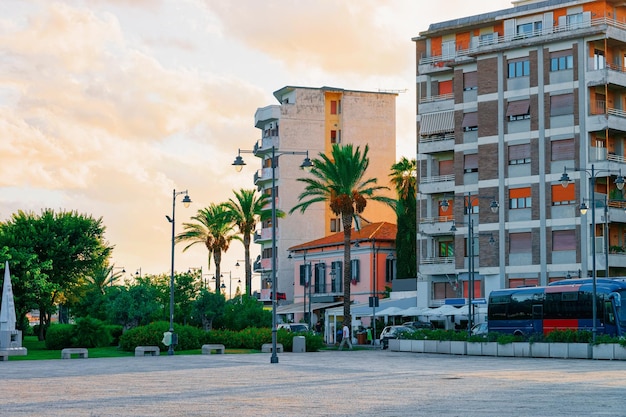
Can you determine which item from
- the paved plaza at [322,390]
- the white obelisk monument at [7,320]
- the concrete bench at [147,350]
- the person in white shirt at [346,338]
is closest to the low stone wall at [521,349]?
the paved plaza at [322,390]

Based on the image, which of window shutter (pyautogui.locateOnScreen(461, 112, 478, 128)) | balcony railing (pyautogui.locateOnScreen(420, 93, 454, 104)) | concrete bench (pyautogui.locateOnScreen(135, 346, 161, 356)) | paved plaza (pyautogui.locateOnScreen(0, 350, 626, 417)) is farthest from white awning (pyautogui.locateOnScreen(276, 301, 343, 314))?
paved plaza (pyautogui.locateOnScreen(0, 350, 626, 417))

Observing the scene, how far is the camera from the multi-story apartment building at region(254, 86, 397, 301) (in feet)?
319

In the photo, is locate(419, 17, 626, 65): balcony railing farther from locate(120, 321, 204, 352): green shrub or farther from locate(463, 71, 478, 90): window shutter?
locate(120, 321, 204, 352): green shrub

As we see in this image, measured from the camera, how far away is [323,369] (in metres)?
34.4

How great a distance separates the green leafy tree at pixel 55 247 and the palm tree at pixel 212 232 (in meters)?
16.8

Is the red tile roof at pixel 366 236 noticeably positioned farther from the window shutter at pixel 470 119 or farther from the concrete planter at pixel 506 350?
the concrete planter at pixel 506 350

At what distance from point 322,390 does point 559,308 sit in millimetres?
27945

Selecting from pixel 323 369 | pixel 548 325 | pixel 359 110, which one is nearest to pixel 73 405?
pixel 323 369

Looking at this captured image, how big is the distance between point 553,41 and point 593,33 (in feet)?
8.65

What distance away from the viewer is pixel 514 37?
220 feet

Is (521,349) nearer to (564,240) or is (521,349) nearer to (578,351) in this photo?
(578,351)

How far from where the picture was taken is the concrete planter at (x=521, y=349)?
43.5 meters

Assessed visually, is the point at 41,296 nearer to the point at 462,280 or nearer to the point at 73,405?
the point at 462,280

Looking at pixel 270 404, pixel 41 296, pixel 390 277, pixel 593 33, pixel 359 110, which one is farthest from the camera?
pixel 359 110
